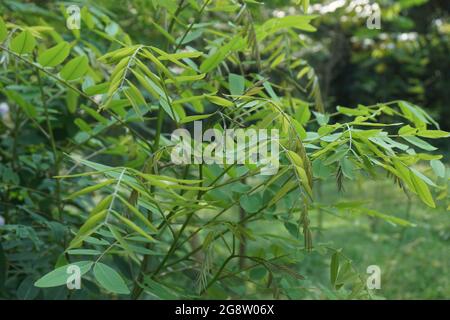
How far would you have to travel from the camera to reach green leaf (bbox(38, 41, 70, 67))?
3.74 ft

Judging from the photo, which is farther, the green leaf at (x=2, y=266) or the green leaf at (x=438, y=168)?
the green leaf at (x=2, y=266)

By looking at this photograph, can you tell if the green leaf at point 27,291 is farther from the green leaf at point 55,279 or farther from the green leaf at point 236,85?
the green leaf at point 236,85

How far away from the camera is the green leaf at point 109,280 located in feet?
2.69

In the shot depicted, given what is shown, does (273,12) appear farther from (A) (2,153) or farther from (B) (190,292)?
(B) (190,292)

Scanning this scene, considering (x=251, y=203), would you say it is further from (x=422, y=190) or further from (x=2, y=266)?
(x=2, y=266)

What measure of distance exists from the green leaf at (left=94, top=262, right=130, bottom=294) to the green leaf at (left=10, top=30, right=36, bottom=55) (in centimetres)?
49

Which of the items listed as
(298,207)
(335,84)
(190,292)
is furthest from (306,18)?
(335,84)

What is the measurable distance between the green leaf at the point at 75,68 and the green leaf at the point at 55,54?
0.07 ft

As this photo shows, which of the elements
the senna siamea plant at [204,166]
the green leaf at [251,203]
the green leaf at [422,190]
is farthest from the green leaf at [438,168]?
the green leaf at [251,203]

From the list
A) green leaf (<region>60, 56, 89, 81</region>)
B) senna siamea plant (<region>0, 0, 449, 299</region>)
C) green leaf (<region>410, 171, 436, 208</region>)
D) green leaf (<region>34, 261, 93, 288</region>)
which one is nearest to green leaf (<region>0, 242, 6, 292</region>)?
senna siamea plant (<region>0, 0, 449, 299</region>)

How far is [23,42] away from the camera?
1.12 metres
